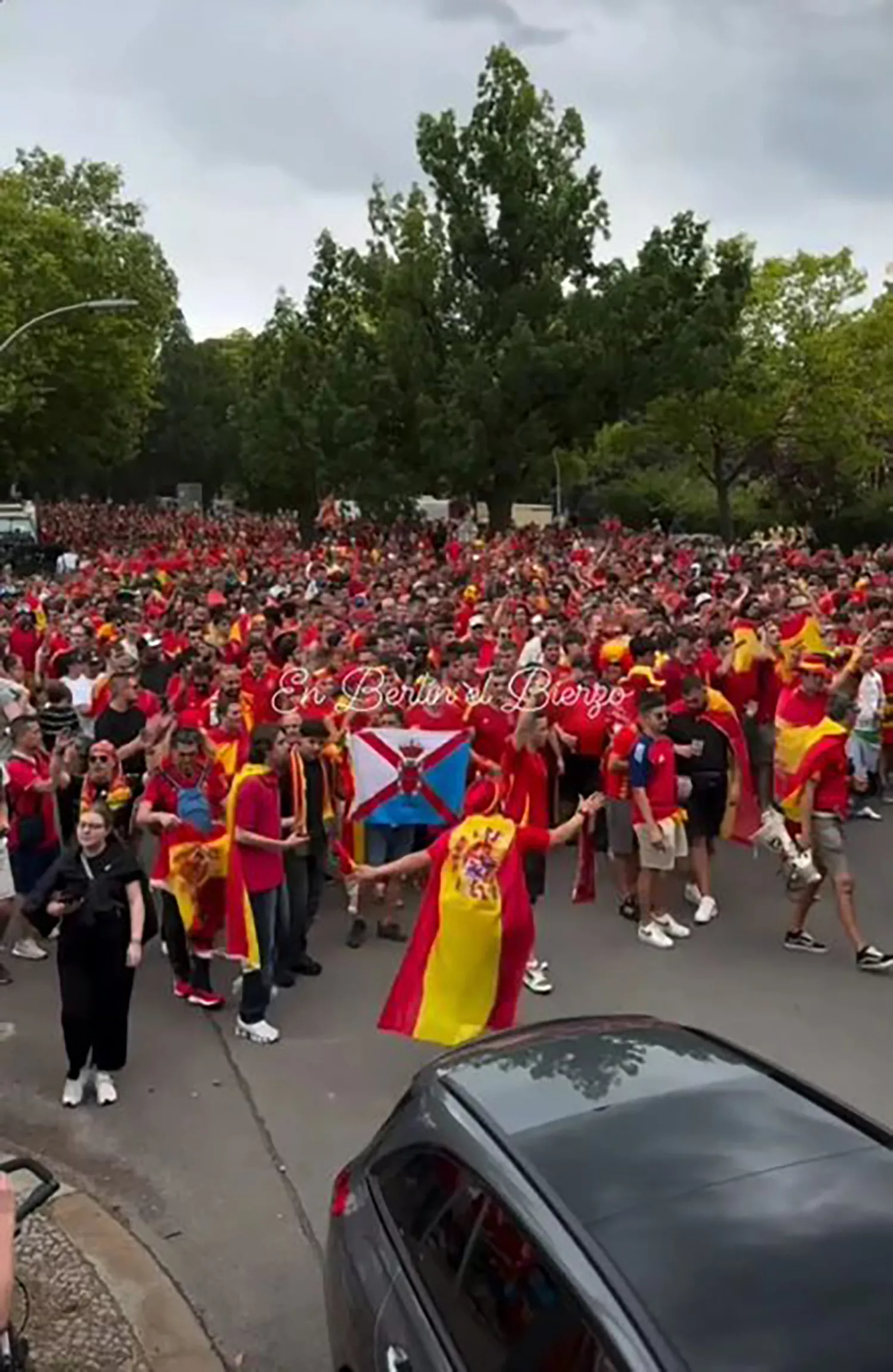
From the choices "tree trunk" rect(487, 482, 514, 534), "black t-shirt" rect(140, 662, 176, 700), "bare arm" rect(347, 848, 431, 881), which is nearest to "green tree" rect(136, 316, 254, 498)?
"tree trunk" rect(487, 482, 514, 534)

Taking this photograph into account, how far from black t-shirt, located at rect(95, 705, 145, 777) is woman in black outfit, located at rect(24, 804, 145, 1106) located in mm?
3095

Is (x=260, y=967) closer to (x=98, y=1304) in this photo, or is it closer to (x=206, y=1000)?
(x=206, y=1000)

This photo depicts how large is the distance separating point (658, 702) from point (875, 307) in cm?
3761

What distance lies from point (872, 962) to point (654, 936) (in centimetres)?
132

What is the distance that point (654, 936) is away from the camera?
873 cm

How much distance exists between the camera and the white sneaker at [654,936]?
867 centimetres

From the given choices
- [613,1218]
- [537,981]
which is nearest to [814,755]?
[537,981]

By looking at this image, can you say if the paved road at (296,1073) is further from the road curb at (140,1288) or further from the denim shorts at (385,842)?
the denim shorts at (385,842)

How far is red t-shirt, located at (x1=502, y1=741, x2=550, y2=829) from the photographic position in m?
7.90

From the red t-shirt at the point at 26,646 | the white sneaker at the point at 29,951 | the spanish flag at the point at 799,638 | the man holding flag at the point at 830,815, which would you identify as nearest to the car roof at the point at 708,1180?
the man holding flag at the point at 830,815

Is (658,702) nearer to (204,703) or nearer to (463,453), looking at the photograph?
(204,703)

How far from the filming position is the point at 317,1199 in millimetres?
5648

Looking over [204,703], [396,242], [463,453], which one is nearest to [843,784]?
[204,703]

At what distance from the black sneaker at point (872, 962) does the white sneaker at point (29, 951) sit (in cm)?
493
